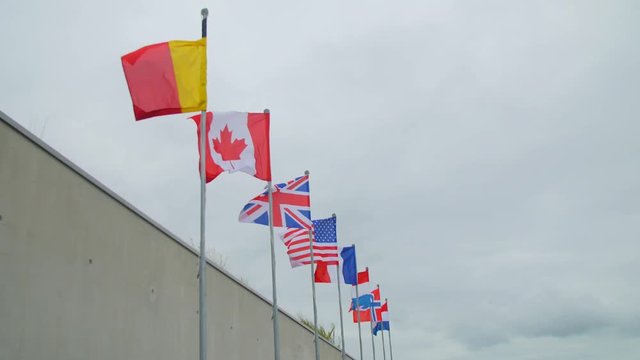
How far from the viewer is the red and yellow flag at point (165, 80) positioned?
11.0 m

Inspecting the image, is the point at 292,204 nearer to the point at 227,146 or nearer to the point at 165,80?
the point at 227,146

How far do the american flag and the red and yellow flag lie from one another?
985cm

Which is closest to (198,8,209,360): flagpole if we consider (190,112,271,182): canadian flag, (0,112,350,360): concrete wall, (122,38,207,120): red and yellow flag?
(122,38,207,120): red and yellow flag

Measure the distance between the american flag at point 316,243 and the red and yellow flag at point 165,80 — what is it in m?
9.85

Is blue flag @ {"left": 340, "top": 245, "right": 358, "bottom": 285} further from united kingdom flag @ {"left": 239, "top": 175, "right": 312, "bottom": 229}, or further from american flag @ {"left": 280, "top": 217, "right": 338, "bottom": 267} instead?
united kingdom flag @ {"left": 239, "top": 175, "right": 312, "bottom": 229}

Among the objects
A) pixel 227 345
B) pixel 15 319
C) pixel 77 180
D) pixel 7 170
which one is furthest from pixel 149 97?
pixel 227 345

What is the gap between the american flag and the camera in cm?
2042

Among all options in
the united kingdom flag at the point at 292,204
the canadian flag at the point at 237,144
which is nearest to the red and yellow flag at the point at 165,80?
the canadian flag at the point at 237,144

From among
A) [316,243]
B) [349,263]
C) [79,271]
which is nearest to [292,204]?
[316,243]

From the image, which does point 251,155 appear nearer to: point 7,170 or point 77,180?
point 77,180

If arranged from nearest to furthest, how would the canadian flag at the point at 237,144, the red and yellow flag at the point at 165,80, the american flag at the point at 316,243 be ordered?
1. the red and yellow flag at the point at 165,80
2. the canadian flag at the point at 237,144
3. the american flag at the point at 316,243

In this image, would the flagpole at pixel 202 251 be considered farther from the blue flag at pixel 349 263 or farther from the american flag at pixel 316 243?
the blue flag at pixel 349 263

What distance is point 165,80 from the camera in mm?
11102

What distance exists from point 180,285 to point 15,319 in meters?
5.11
